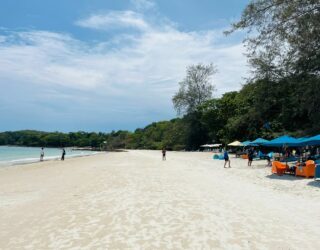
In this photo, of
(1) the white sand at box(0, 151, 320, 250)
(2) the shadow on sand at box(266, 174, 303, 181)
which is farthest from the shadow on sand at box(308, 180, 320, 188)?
(2) the shadow on sand at box(266, 174, 303, 181)

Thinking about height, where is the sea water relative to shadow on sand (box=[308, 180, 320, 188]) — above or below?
above

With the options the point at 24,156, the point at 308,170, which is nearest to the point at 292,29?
the point at 308,170

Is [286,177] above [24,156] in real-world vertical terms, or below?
below

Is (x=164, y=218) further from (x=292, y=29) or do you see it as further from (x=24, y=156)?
(x=24, y=156)

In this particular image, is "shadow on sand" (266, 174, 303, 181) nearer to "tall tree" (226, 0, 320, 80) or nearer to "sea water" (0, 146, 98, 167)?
"tall tree" (226, 0, 320, 80)

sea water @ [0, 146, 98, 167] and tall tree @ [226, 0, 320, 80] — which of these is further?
sea water @ [0, 146, 98, 167]

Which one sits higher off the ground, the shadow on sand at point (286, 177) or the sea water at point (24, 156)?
the sea water at point (24, 156)

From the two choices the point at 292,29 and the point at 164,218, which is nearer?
the point at 164,218

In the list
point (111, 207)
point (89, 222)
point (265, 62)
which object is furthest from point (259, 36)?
point (89, 222)

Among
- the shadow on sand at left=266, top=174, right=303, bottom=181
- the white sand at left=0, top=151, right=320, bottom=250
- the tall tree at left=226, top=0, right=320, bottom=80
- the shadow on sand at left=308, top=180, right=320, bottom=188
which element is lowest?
the white sand at left=0, top=151, right=320, bottom=250

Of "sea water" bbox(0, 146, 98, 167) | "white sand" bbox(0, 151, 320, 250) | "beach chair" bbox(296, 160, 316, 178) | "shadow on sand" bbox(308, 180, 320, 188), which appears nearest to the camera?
"white sand" bbox(0, 151, 320, 250)

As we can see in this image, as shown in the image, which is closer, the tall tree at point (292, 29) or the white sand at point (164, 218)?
the white sand at point (164, 218)

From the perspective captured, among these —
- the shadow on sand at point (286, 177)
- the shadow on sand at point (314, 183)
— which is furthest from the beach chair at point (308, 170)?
the shadow on sand at point (314, 183)

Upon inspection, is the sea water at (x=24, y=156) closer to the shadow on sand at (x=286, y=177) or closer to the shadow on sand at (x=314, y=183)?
the shadow on sand at (x=286, y=177)
